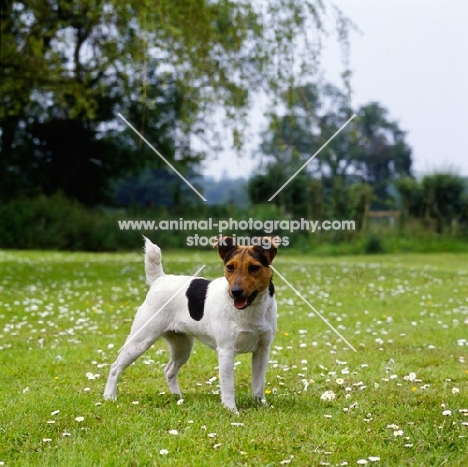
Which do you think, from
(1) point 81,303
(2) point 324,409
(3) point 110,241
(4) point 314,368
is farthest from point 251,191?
(2) point 324,409

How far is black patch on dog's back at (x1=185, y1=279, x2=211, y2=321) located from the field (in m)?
0.71

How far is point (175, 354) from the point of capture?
→ 6012 millimetres

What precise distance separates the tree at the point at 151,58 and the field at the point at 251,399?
3789 mm

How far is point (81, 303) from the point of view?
12188 millimetres

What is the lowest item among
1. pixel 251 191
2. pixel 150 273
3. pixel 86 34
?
pixel 150 273

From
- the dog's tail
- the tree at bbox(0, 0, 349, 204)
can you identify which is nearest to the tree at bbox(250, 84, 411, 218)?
the tree at bbox(0, 0, 349, 204)

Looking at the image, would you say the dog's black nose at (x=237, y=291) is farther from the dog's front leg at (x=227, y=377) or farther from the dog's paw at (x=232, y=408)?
the dog's paw at (x=232, y=408)

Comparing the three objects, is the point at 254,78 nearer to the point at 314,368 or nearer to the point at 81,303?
the point at 81,303

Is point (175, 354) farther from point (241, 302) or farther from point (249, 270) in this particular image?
point (249, 270)

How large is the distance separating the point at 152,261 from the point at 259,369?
130 cm

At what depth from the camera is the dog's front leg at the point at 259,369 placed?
5469 mm

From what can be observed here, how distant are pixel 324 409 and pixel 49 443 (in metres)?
2.06

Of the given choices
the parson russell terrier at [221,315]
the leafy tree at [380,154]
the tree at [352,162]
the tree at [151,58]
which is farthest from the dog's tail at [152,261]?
the leafy tree at [380,154]

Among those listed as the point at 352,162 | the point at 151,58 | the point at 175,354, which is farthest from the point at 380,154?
the point at 175,354
